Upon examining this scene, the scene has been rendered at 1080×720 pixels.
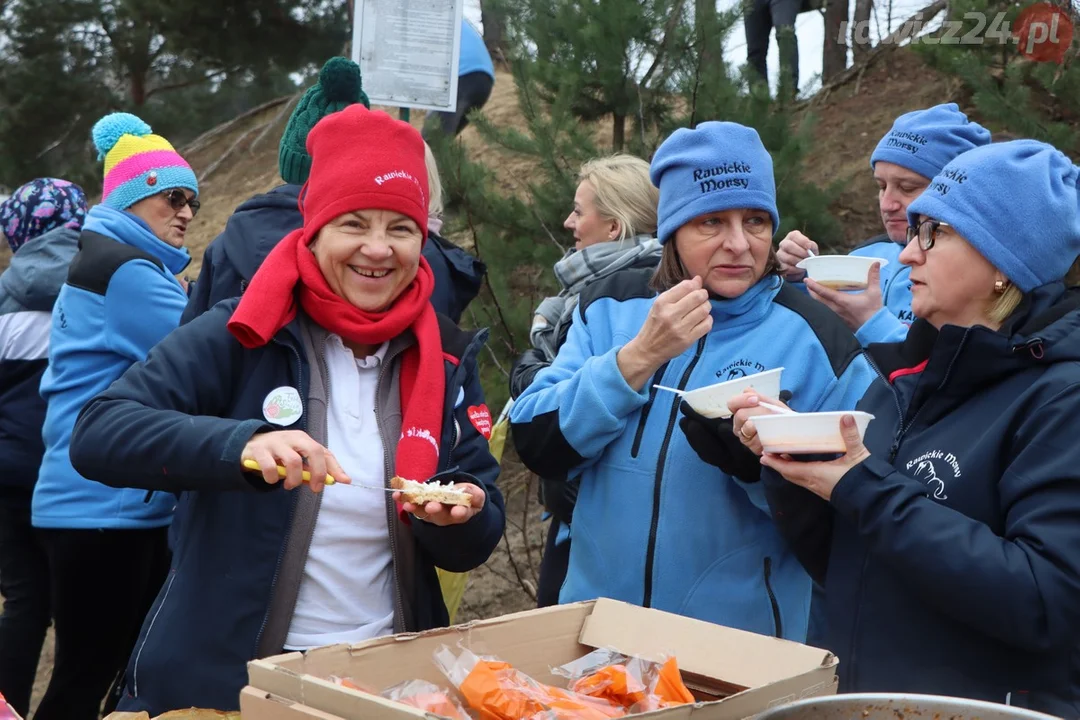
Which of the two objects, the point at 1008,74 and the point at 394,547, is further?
the point at 1008,74

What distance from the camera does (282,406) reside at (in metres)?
2.40

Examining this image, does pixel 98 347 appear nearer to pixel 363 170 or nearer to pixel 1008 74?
pixel 363 170

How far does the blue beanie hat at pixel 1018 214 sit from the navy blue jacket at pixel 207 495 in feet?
3.82

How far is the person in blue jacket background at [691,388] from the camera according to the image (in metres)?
2.73

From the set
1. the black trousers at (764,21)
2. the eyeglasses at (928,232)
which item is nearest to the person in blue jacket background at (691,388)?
the eyeglasses at (928,232)

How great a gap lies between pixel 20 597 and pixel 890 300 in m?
3.54

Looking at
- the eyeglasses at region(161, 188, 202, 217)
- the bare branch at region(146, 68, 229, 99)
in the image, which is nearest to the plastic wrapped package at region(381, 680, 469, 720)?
the eyeglasses at region(161, 188, 202, 217)

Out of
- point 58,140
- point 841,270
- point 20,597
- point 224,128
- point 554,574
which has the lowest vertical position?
point 20,597

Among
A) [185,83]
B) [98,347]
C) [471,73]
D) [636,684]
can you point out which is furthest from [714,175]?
[185,83]

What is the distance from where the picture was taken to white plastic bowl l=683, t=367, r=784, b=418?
8.13 ft

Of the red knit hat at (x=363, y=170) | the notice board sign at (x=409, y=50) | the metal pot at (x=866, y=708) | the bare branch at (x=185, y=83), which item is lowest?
the metal pot at (x=866, y=708)

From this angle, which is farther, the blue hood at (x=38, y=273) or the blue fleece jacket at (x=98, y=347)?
the blue hood at (x=38, y=273)

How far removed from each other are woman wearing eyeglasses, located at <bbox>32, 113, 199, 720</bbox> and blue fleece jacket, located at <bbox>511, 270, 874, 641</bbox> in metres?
1.81

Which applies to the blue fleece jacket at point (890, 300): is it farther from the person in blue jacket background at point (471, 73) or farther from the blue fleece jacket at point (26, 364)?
the person in blue jacket background at point (471, 73)
